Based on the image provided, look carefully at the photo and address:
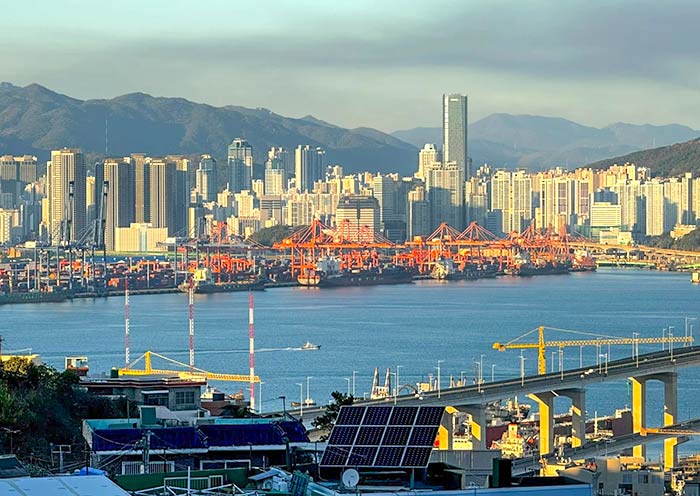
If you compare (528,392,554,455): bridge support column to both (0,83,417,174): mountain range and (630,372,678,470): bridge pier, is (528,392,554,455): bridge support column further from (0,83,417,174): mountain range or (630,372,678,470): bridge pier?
(0,83,417,174): mountain range

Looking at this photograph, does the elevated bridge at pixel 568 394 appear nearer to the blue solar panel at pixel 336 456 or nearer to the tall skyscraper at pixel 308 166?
the blue solar panel at pixel 336 456

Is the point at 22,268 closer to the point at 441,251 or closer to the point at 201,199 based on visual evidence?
the point at 441,251

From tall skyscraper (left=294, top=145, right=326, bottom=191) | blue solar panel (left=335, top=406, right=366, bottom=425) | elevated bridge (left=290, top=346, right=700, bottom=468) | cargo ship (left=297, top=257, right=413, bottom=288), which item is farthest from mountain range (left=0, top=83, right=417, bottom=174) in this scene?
blue solar panel (left=335, top=406, right=366, bottom=425)

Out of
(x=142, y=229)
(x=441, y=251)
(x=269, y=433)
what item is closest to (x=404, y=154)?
(x=142, y=229)

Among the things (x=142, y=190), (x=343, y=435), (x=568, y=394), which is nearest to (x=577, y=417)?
(x=568, y=394)

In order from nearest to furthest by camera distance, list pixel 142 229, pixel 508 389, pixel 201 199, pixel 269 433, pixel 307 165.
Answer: pixel 269 433, pixel 508 389, pixel 142 229, pixel 201 199, pixel 307 165

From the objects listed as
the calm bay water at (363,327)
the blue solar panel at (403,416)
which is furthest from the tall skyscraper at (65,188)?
the blue solar panel at (403,416)

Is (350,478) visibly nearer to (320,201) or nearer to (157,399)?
(157,399)
